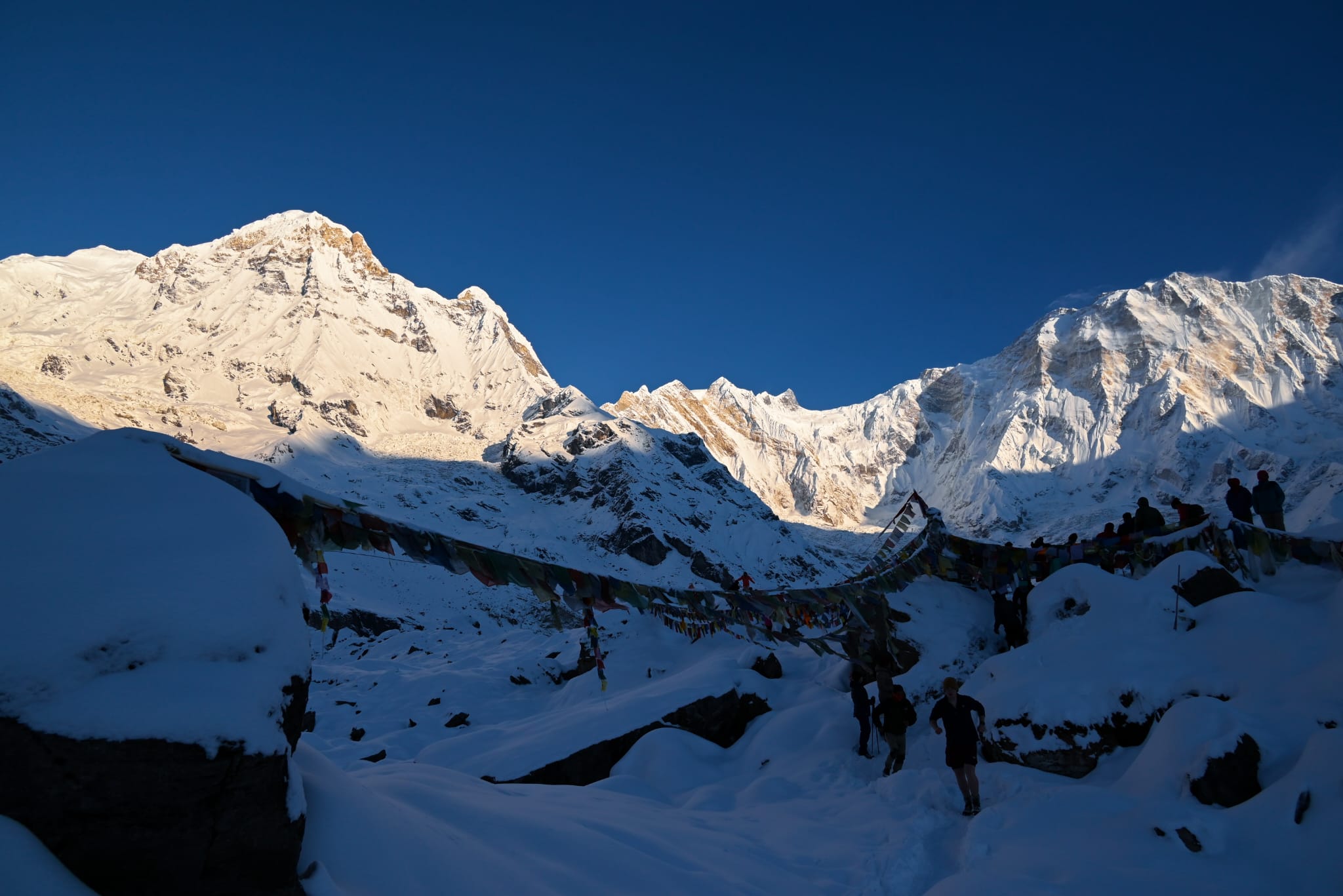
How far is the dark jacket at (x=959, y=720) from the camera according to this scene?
22.3ft

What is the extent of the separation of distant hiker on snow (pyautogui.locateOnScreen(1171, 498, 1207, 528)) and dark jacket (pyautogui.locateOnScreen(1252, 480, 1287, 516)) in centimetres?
101

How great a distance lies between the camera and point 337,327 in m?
90.9

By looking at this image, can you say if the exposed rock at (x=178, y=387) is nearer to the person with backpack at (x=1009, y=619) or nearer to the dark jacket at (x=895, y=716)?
the person with backpack at (x=1009, y=619)

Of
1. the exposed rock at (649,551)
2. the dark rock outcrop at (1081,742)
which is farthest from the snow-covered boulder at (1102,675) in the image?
the exposed rock at (649,551)

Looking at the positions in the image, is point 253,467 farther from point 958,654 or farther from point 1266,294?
point 1266,294

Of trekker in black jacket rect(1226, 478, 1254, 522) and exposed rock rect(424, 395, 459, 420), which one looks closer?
trekker in black jacket rect(1226, 478, 1254, 522)

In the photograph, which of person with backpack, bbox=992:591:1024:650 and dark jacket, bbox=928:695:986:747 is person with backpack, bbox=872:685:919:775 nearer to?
dark jacket, bbox=928:695:986:747

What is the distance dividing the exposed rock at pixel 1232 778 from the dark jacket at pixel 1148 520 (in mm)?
8409

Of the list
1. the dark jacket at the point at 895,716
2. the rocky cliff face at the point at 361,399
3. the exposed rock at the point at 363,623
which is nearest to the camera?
the dark jacket at the point at 895,716

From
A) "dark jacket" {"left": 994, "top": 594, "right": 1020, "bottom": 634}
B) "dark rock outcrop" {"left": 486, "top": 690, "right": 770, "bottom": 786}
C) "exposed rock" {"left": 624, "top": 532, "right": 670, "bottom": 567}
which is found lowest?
"dark rock outcrop" {"left": 486, "top": 690, "right": 770, "bottom": 786}

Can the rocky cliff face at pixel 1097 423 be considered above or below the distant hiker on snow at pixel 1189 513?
above

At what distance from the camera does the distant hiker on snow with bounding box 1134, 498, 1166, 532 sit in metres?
12.8

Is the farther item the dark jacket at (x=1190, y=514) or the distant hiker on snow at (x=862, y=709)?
the dark jacket at (x=1190, y=514)

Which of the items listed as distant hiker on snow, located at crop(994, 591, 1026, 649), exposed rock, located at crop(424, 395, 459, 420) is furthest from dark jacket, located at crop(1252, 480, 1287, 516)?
exposed rock, located at crop(424, 395, 459, 420)
